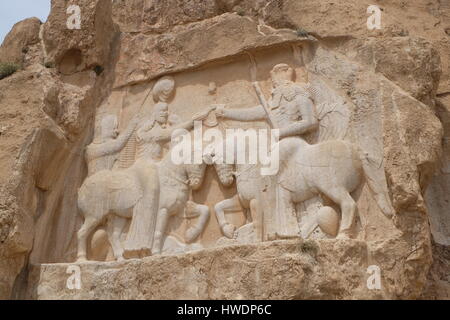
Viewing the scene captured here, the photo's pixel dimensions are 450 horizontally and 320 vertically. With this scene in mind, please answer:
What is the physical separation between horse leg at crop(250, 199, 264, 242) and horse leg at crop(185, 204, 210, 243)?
1.80ft

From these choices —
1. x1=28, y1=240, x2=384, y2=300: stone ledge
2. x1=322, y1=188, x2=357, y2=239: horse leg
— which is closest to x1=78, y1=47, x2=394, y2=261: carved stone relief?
x1=322, y1=188, x2=357, y2=239: horse leg

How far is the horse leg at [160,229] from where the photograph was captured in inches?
306

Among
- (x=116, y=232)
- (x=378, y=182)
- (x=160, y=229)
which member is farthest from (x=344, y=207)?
(x=116, y=232)

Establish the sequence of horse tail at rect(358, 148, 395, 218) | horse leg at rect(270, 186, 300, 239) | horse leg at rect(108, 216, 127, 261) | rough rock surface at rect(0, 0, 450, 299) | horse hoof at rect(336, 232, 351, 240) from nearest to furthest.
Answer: rough rock surface at rect(0, 0, 450, 299), horse hoof at rect(336, 232, 351, 240), horse tail at rect(358, 148, 395, 218), horse leg at rect(270, 186, 300, 239), horse leg at rect(108, 216, 127, 261)

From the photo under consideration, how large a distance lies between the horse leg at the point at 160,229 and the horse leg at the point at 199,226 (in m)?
0.27

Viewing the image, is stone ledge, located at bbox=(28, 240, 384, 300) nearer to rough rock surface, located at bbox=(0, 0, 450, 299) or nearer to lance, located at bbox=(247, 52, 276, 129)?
rough rock surface, located at bbox=(0, 0, 450, 299)

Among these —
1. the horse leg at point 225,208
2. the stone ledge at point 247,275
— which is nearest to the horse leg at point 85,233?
the stone ledge at point 247,275

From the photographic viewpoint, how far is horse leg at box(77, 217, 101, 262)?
8.02m

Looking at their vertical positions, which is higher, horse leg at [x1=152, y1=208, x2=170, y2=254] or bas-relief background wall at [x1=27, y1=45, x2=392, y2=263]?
bas-relief background wall at [x1=27, y1=45, x2=392, y2=263]

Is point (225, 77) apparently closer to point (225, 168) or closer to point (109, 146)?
point (225, 168)

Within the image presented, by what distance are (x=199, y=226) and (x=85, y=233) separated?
4.43ft

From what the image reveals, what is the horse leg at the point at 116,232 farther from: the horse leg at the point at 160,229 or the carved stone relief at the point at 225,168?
the horse leg at the point at 160,229

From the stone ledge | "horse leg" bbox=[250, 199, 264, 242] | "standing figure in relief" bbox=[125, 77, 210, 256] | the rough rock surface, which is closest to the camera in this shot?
the stone ledge

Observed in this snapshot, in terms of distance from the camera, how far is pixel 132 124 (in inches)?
340
